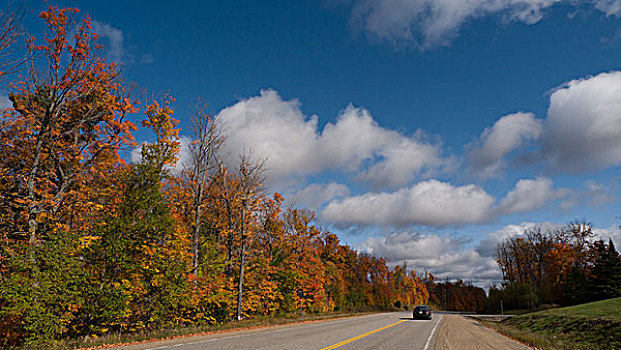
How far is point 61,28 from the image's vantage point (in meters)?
15.4

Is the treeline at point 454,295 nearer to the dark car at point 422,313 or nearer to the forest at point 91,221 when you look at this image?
the dark car at point 422,313

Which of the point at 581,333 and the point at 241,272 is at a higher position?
the point at 241,272

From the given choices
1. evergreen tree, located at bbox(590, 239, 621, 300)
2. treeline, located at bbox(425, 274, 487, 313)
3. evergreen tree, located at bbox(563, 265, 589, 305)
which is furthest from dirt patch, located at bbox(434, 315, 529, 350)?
treeline, located at bbox(425, 274, 487, 313)

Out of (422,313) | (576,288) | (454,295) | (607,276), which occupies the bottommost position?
(454,295)

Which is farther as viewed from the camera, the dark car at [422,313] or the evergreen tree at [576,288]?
the evergreen tree at [576,288]

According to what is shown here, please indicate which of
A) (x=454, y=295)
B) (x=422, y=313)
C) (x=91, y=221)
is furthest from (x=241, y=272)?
(x=454, y=295)

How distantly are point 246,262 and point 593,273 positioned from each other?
164 feet

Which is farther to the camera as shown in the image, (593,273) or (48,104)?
(593,273)

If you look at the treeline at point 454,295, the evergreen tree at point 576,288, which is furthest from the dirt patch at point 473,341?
the treeline at point 454,295

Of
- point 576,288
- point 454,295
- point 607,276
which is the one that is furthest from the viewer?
point 454,295

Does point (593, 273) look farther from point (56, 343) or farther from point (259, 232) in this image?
point (56, 343)

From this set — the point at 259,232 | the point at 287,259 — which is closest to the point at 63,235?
the point at 259,232

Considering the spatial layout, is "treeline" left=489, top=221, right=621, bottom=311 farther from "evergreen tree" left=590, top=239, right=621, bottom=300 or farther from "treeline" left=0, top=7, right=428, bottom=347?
"treeline" left=0, top=7, right=428, bottom=347

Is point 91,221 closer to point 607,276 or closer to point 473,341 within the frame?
point 473,341
